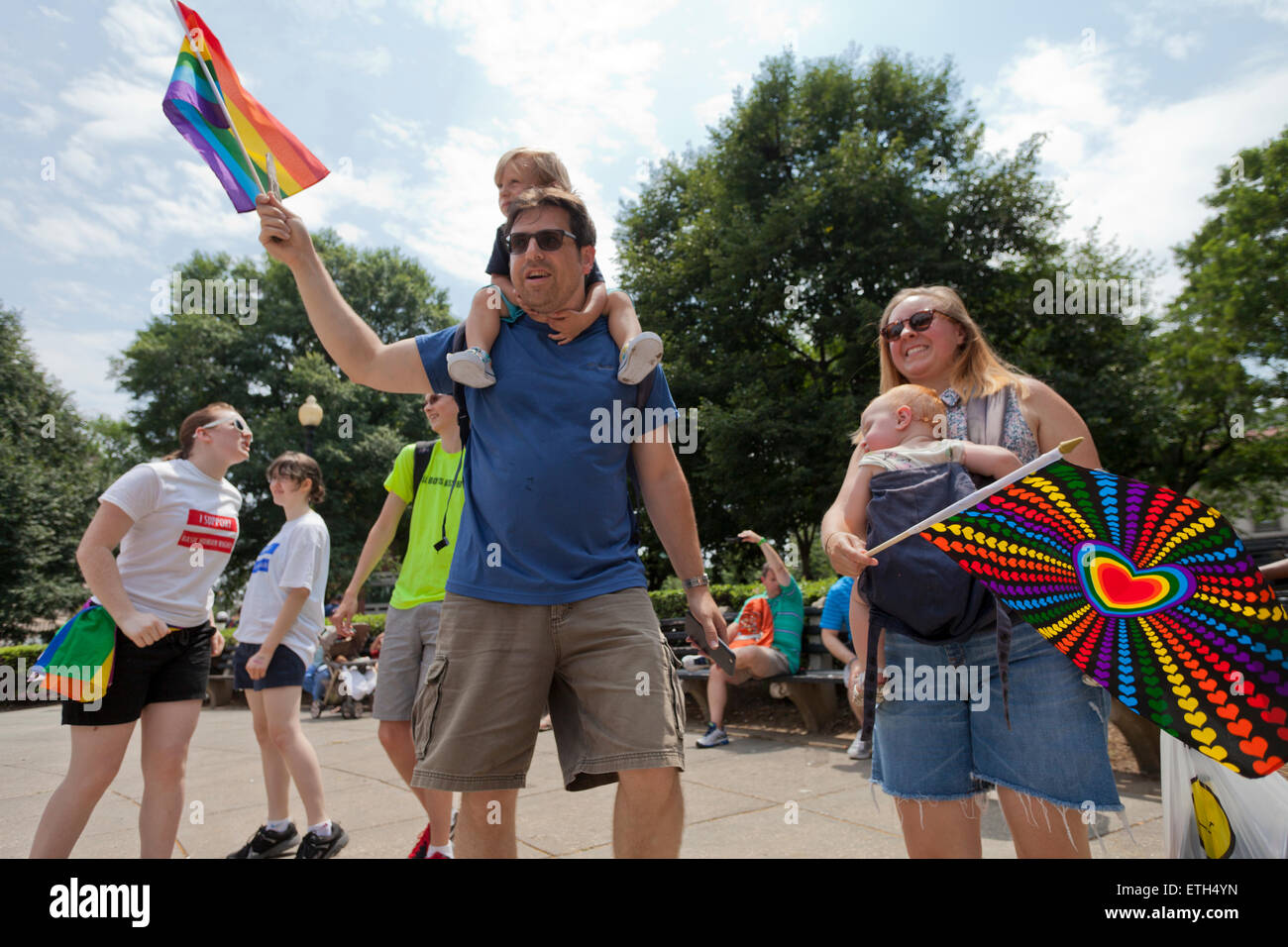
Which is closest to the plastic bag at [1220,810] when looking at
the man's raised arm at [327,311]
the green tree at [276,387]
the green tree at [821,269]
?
the man's raised arm at [327,311]

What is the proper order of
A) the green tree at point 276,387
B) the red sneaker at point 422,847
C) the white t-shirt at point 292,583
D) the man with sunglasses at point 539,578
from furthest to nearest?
1. the green tree at point 276,387
2. the white t-shirt at point 292,583
3. the red sneaker at point 422,847
4. the man with sunglasses at point 539,578

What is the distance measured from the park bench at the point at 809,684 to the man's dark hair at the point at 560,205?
4.26 meters

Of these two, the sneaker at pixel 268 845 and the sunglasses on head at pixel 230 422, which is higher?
the sunglasses on head at pixel 230 422

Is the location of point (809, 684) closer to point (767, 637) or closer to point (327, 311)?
point (767, 637)

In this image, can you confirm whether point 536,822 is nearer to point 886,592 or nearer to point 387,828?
point 387,828

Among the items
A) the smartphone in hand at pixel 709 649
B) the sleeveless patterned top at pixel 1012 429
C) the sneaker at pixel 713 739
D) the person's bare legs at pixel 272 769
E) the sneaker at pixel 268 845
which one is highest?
the sleeveless patterned top at pixel 1012 429

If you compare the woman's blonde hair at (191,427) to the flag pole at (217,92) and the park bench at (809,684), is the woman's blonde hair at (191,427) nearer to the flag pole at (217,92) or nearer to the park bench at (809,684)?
the flag pole at (217,92)

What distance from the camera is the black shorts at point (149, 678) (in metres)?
3.19

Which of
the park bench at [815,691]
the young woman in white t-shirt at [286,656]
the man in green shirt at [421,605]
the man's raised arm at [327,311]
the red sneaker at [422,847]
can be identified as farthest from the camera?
the park bench at [815,691]

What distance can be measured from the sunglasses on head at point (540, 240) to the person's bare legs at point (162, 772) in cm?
232

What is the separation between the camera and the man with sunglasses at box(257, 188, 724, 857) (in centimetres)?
219

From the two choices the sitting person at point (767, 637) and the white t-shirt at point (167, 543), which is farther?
the sitting person at point (767, 637)
